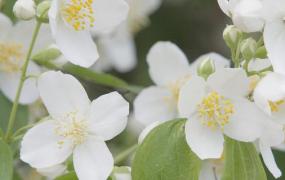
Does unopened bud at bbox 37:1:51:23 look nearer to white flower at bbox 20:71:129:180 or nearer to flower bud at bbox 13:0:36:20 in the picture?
flower bud at bbox 13:0:36:20

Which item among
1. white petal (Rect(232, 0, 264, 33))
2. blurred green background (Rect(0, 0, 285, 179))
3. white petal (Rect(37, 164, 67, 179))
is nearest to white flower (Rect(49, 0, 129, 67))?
white petal (Rect(37, 164, 67, 179))

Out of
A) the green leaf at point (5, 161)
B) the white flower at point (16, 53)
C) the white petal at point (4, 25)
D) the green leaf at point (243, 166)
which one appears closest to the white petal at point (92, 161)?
the green leaf at point (5, 161)

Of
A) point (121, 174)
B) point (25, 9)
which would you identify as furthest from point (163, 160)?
point (25, 9)

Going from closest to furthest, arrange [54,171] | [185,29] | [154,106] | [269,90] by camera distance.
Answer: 1. [269,90]
2. [54,171]
3. [154,106]
4. [185,29]

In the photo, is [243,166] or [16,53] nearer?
[243,166]

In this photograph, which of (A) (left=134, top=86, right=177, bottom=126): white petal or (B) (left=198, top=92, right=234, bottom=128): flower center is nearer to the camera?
(B) (left=198, top=92, right=234, bottom=128): flower center

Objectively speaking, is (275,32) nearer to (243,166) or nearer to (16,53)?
(243,166)
